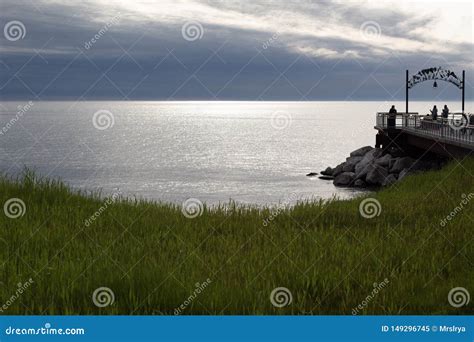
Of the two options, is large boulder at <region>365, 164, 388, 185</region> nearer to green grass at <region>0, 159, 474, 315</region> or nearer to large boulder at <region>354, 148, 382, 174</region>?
large boulder at <region>354, 148, 382, 174</region>

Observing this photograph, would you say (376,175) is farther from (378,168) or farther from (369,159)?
(369,159)

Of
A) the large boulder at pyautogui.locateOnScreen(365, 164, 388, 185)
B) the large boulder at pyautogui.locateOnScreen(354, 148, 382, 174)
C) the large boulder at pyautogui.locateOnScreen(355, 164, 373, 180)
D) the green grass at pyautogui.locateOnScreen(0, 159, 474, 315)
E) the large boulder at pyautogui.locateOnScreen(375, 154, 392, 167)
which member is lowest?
the green grass at pyautogui.locateOnScreen(0, 159, 474, 315)

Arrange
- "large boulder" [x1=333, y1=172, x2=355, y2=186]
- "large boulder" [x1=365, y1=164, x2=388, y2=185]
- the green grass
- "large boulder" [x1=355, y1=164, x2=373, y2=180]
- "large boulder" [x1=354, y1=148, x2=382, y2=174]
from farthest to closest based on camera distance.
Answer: "large boulder" [x1=333, y1=172, x2=355, y2=186], "large boulder" [x1=354, y1=148, x2=382, y2=174], "large boulder" [x1=355, y1=164, x2=373, y2=180], "large boulder" [x1=365, y1=164, x2=388, y2=185], the green grass

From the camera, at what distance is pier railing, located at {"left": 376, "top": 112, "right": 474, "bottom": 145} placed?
28.0m

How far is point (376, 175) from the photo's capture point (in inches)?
1578

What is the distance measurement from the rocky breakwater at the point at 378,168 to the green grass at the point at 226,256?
22.3 metres

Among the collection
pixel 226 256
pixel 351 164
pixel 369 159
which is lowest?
pixel 226 256

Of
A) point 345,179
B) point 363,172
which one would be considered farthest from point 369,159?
point 345,179

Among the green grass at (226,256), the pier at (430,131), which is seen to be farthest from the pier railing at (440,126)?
the green grass at (226,256)

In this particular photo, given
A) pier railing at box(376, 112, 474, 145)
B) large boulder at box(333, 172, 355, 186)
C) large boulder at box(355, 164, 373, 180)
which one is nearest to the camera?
pier railing at box(376, 112, 474, 145)

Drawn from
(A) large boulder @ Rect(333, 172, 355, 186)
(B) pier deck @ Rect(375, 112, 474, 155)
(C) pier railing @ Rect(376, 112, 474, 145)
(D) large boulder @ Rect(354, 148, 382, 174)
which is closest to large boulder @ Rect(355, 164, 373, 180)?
(D) large boulder @ Rect(354, 148, 382, 174)

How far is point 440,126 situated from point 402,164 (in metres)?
6.22

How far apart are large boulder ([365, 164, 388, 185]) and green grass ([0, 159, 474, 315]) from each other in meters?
25.2
